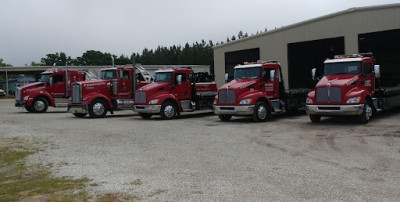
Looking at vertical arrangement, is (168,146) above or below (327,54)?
below

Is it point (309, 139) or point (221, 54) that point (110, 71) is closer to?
point (221, 54)

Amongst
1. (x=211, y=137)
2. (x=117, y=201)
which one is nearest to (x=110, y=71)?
(x=211, y=137)

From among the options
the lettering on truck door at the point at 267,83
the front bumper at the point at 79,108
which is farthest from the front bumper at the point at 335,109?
the front bumper at the point at 79,108

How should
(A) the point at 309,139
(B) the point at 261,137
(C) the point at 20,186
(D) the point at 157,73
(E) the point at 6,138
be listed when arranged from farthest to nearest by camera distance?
(D) the point at 157,73 < (E) the point at 6,138 < (B) the point at 261,137 < (A) the point at 309,139 < (C) the point at 20,186

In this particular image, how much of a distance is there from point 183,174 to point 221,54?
23.1m

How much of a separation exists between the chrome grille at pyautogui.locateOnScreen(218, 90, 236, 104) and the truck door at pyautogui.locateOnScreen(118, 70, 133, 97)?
6412 millimetres

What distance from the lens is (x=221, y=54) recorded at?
2947 cm

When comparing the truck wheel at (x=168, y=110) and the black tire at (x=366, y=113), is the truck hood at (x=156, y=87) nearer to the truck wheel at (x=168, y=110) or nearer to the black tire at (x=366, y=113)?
the truck wheel at (x=168, y=110)

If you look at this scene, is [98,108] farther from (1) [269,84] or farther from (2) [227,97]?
(1) [269,84]

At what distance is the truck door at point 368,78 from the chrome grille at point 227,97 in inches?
185

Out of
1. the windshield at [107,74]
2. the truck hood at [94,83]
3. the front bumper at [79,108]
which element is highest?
the windshield at [107,74]

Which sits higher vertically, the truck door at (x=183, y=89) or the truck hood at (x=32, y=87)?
the truck hood at (x=32, y=87)

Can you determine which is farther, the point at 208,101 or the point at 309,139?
the point at 208,101

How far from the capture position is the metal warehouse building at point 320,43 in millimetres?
19044
